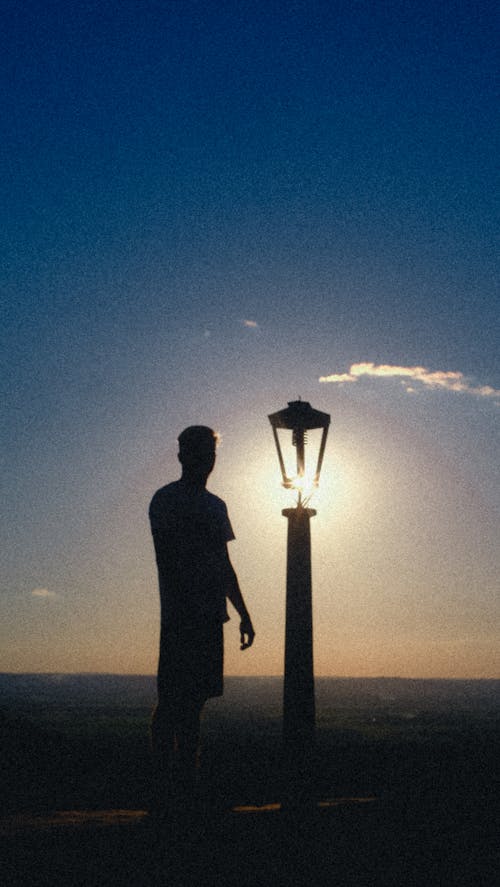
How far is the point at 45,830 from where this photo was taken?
12.2 feet

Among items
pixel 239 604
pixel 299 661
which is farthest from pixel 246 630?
pixel 299 661

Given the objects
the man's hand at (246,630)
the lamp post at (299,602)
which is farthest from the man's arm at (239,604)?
the lamp post at (299,602)

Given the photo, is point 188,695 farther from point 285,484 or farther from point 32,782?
point 32,782

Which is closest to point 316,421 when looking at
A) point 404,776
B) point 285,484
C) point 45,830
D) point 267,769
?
point 285,484

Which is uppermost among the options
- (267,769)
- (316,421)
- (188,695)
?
(316,421)

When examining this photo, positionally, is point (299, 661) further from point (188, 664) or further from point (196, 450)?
point (196, 450)

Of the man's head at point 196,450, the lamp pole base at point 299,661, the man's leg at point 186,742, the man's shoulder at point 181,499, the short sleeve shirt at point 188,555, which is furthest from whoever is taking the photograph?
the lamp pole base at point 299,661

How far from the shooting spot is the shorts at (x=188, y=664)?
4.46 m

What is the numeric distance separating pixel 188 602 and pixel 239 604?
0.47 meters

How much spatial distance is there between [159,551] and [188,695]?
0.92 metres

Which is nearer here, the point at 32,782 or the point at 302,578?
the point at 302,578

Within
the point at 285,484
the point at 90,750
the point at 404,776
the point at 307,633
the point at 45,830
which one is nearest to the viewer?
the point at 45,830

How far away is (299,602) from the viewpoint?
6.56 meters

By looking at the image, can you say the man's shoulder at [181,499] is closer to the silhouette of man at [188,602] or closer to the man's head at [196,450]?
the silhouette of man at [188,602]
